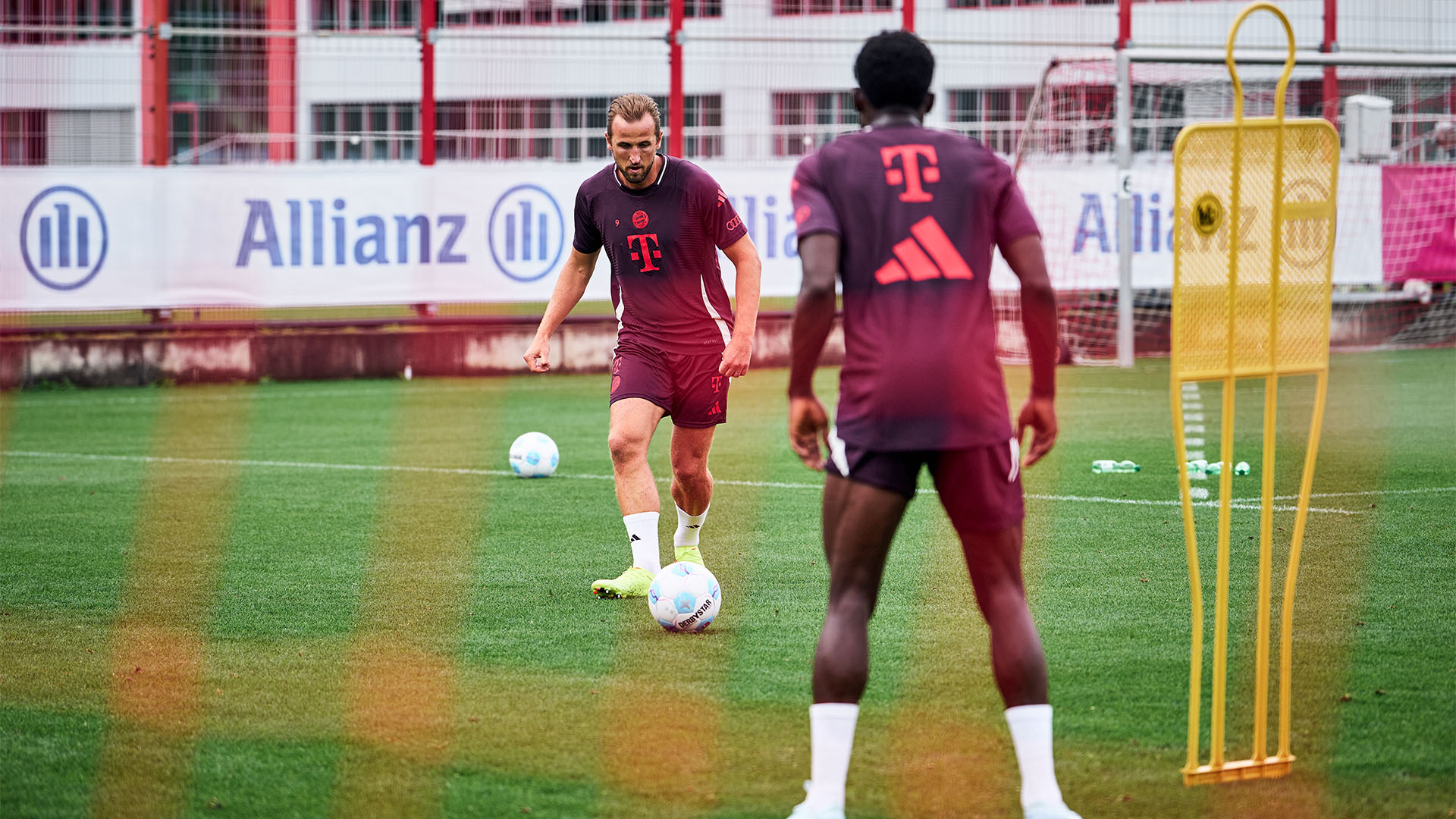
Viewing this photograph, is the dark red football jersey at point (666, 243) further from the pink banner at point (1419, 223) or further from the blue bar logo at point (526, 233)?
the pink banner at point (1419, 223)

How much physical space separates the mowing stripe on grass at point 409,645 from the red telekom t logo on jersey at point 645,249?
1.53 meters

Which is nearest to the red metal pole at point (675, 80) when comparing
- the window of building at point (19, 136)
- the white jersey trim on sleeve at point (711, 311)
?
the window of building at point (19, 136)

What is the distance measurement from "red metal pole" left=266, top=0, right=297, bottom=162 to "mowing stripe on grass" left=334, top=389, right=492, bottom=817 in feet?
23.2

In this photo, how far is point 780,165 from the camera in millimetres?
18375

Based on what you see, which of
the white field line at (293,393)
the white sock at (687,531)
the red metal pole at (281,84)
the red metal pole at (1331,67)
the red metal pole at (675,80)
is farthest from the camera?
the red metal pole at (1331,67)

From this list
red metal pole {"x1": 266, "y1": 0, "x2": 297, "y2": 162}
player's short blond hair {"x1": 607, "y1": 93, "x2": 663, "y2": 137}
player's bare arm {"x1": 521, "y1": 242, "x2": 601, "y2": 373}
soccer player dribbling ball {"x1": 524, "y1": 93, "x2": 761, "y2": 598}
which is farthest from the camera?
red metal pole {"x1": 266, "y1": 0, "x2": 297, "y2": 162}

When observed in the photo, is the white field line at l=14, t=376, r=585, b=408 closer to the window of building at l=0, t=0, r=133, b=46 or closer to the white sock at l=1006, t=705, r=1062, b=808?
the window of building at l=0, t=0, r=133, b=46

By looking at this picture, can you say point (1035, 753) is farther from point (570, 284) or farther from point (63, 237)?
point (63, 237)

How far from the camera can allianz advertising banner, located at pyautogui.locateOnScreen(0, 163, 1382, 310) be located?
16.3m

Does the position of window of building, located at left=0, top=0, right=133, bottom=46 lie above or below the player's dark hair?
above

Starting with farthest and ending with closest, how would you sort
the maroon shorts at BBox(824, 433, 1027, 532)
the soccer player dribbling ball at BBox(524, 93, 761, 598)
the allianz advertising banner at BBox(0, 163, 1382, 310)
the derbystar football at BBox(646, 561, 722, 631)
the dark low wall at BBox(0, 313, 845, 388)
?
the dark low wall at BBox(0, 313, 845, 388)
the allianz advertising banner at BBox(0, 163, 1382, 310)
the soccer player dribbling ball at BBox(524, 93, 761, 598)
the derbystar football at BBox(646, 561, 722, 631)
the maroon shorts at BBox(824, 433, 1027, 532)

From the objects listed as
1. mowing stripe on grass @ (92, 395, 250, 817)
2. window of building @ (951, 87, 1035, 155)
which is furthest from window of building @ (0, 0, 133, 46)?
window of building @ (951, 87, 1035, 155)

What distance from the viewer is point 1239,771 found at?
4.21 meters

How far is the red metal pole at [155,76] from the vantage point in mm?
16375
